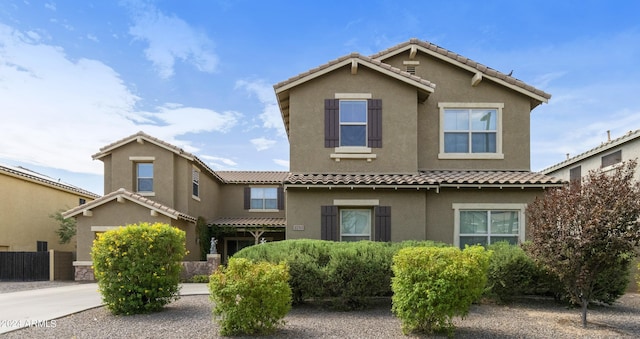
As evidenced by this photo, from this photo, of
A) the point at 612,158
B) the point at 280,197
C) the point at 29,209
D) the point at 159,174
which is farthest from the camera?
the point at 280,197

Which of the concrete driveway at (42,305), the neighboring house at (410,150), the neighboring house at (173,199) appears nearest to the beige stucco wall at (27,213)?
the neighboring house at (173,199)

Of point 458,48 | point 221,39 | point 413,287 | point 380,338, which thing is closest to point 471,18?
point 458,48

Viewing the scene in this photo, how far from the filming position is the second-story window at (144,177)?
20.0 metres

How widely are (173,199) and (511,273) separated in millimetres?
15151

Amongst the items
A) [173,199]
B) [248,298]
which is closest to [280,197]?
[173,199]

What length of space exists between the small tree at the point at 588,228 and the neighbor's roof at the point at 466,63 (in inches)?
263

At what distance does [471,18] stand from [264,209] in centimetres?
1613

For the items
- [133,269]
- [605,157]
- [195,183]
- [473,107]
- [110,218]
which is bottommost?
[133,269]

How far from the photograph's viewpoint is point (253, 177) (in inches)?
1032

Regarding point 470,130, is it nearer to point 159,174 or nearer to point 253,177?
point 159,174

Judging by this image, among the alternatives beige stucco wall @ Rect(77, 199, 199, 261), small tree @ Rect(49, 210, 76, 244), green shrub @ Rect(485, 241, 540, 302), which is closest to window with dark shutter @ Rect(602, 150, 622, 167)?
green shrub @ Rect(485, 241, 540, 302)

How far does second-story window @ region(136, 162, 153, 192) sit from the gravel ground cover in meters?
10.6

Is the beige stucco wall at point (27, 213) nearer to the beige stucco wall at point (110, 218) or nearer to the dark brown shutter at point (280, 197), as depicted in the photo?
the beige stucco wall at point (110, 218)

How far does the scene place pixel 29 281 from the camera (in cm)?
1845
